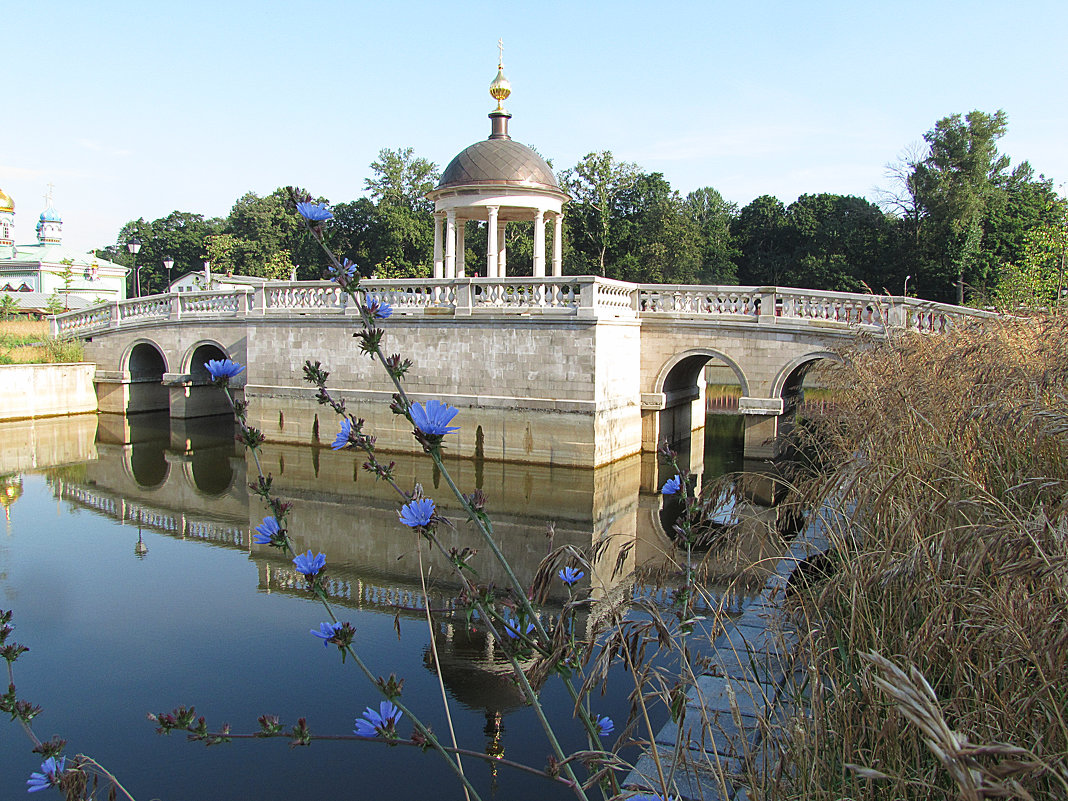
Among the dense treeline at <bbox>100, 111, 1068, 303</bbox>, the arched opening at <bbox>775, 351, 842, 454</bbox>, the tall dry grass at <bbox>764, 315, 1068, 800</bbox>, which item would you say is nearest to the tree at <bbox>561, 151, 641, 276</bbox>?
the dense treeline at <bbox>100, 111, 1068, 303</bbox>

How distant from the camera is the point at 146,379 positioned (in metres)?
25.2

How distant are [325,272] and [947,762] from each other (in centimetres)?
215

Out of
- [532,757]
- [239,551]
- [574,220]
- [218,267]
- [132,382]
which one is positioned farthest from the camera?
[218,267]

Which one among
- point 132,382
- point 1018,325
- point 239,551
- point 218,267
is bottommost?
point 239,551

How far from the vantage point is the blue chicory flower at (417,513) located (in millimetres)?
2047

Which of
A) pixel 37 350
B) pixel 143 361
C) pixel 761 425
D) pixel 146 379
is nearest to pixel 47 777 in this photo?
pixel 761 425

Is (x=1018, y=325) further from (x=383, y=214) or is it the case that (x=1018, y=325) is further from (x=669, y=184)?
(x=383, y=214)

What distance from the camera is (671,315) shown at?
1822cm

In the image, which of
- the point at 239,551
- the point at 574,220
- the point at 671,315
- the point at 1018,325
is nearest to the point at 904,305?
the point at 671,315

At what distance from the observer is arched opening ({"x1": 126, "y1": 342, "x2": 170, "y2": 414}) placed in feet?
81.0

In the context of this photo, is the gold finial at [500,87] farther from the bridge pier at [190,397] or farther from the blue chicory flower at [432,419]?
the blue chicory flower at [432,419]

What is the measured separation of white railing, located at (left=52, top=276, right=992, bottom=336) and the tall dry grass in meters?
10.5

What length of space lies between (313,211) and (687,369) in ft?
62.2

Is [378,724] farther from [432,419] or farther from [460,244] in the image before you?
[460,244]
